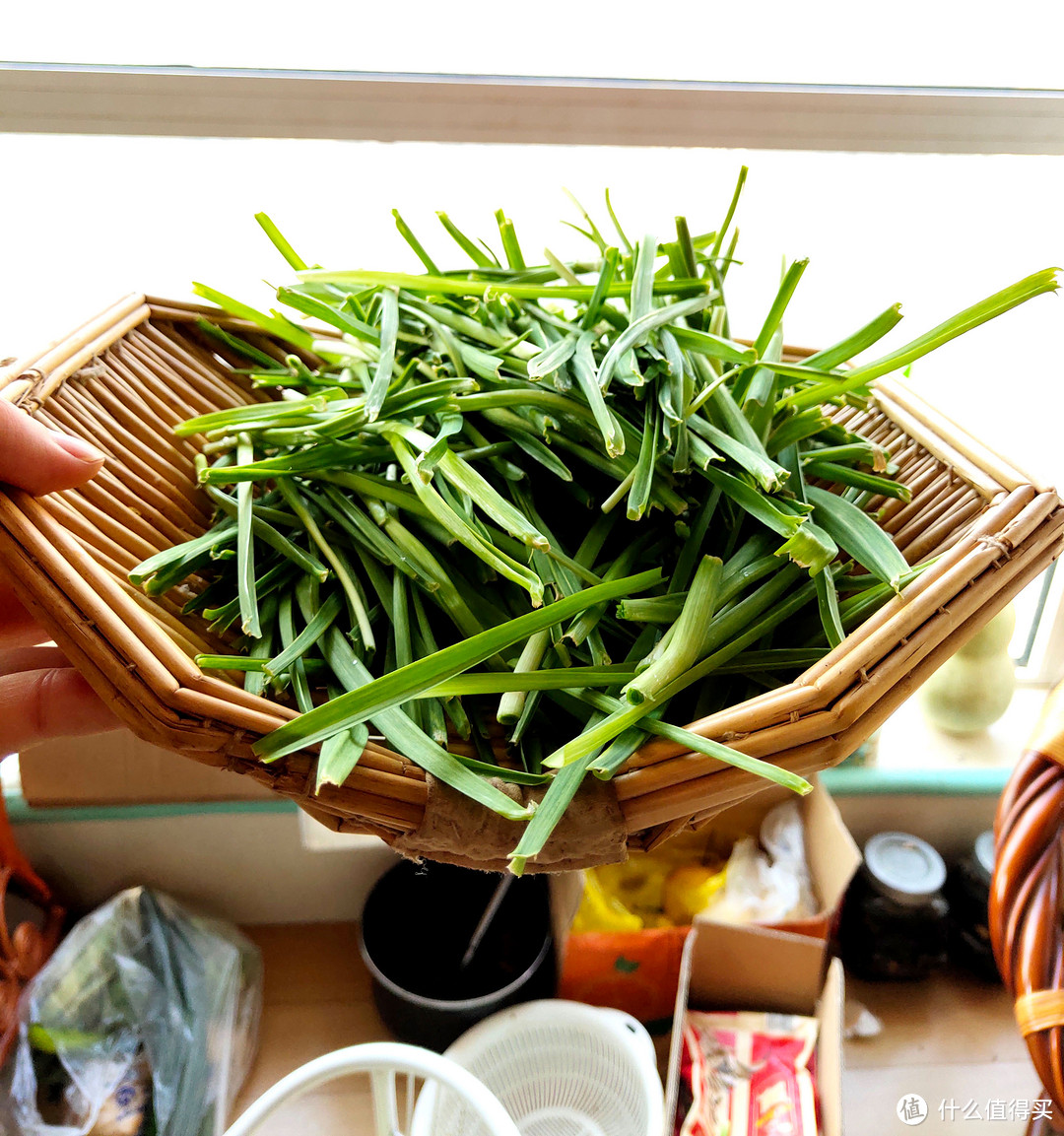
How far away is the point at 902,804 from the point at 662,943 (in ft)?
1.14

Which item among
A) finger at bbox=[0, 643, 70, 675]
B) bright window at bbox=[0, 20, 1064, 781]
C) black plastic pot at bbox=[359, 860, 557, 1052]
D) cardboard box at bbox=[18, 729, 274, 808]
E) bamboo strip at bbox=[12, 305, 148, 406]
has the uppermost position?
bright window at bbox=[0, 20, 1064, 781]

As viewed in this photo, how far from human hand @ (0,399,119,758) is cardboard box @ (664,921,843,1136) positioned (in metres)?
0.58

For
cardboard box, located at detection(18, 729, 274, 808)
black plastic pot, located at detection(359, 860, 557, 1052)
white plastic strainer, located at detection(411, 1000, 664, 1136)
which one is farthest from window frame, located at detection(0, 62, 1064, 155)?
white plastic strainer, located at detection(411, 1000, 664, 1136)

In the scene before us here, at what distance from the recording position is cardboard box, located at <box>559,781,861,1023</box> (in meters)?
0.88

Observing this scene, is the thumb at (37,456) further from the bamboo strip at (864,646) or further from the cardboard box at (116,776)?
the cardboard box at (116,776)

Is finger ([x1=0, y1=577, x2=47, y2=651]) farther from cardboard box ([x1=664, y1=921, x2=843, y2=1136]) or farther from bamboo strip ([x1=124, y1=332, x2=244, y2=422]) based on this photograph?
cardboard box ([x1=664, y1=921, x2=843, y2=1136])

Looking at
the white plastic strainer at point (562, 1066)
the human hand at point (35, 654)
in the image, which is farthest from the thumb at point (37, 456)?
the white plastic strainer at point (562, 1066)

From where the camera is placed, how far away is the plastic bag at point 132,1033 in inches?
33.9

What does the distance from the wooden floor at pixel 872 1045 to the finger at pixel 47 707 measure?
0.56m

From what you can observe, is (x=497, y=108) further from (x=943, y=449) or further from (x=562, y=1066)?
(x=562, y=1066)

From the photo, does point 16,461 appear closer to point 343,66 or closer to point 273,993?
point 343,66

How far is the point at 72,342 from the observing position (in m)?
0.58

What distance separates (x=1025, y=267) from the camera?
3.19ft

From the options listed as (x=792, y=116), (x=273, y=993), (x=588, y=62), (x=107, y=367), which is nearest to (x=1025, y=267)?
(x=792, y=116)
